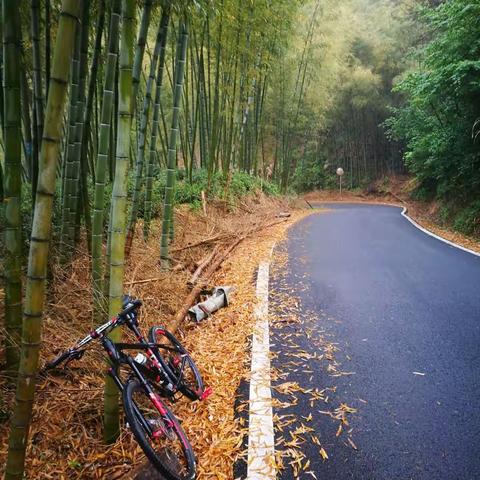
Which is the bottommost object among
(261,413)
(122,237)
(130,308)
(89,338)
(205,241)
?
(261,413)

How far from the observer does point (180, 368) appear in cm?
235

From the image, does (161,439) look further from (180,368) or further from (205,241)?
(205,241)

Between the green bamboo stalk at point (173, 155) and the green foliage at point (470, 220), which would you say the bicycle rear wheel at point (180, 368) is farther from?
the green foliage at point (470, 220)

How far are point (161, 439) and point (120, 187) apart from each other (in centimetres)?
124

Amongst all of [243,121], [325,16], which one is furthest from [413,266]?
[325,16]

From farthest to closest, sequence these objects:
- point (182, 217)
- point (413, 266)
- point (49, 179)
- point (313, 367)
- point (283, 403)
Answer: point (182, 217), point (413, 266), point (313, 367), point (283, 403), point (49, 179)

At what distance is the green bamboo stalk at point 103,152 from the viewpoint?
2329mm

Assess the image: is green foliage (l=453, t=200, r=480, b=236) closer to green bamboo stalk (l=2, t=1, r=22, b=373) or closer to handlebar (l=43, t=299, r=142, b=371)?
handlebar (l=43, t=299, r=142, b=371)

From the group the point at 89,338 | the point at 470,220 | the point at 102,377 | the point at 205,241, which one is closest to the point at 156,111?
the point at 205,241

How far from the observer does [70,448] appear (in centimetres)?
196

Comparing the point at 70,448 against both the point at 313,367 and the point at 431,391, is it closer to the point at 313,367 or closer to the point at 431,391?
the point at 313,367

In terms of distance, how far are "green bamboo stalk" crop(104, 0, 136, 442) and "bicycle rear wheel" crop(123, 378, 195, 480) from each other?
0.19m

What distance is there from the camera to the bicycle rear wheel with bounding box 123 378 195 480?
168cm

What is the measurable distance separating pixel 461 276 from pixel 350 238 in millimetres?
3204
